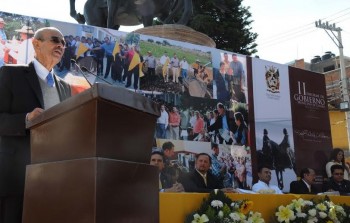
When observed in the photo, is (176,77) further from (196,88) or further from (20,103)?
(20,103)

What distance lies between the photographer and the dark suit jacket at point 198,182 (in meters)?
Answer: 5.46

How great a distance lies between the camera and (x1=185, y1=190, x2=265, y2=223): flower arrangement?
9.46ft

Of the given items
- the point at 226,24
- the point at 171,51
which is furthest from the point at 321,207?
the point at 226,24

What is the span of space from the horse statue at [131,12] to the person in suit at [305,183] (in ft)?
9.91

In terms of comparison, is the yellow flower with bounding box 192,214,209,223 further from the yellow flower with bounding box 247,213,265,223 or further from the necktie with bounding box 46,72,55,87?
the necktie with bounding box 46,72,55,87

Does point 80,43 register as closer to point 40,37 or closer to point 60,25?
point 60,25

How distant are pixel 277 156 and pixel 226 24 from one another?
919 centimetres

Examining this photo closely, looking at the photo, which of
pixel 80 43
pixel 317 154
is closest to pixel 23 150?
pixel 80 43

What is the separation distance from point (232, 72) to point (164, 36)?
115 cm

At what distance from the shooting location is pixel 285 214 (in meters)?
3.44

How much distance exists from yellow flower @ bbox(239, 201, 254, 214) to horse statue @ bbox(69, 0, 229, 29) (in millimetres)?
4146

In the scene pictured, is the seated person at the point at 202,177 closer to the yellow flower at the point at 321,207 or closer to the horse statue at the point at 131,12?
the yellow flower at the point at 321,207

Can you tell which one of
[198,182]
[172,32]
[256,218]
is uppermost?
[172,32]

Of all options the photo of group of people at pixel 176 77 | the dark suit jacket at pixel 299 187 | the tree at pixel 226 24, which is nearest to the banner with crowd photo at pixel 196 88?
the photo of group of people at pixel 176 77
